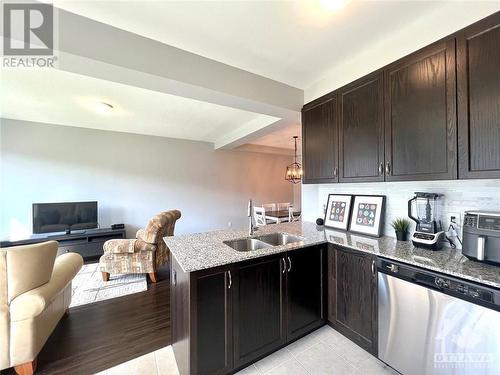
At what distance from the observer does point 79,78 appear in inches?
93.4

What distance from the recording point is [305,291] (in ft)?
6.25

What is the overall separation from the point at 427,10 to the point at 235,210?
5309 mm

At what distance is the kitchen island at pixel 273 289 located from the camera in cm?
137

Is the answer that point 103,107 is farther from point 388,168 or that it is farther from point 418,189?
point 418,189

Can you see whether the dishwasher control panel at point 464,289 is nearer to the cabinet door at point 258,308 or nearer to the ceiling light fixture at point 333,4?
the cabinet door at point 258,308

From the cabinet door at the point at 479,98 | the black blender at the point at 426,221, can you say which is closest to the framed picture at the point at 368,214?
the black blender at the point at 426,221

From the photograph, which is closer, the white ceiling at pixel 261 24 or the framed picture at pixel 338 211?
the white ceiling at pixel 261 24

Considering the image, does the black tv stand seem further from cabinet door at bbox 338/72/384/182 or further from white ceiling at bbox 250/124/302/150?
cabinet door at bbox 338/72/384/182

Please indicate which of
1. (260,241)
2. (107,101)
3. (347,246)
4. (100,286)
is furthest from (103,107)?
(347,246)

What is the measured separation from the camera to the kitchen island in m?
1.37

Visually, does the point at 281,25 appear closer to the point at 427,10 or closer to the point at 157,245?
the point at 427,10

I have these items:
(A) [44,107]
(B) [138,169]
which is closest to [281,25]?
(A) [44,107]

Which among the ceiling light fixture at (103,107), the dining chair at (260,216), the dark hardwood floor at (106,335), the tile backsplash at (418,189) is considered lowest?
the dark hardwood floor at (106,335)

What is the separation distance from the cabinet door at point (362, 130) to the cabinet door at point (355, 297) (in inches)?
30.1
